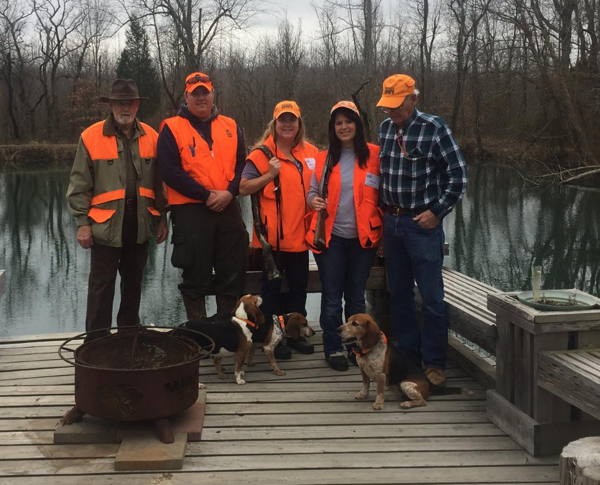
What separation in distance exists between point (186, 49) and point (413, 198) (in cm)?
2643

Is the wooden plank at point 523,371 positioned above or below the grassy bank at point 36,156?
below

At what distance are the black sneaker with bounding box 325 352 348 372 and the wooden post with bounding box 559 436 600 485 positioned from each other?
7.94ft

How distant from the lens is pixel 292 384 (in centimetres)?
412

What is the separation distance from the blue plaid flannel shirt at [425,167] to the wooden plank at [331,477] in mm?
1403

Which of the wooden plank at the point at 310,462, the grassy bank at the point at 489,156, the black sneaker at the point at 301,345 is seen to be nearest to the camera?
the wooden plank at the point at 310,462

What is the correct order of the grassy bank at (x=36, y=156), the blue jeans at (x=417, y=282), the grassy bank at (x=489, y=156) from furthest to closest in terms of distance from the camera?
the grassy bank at (x=36, y=156) < the grassy bank at (x=489, y=156) < the blue jeans at (x=417, y=282)

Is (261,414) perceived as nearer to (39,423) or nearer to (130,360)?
(130,360)

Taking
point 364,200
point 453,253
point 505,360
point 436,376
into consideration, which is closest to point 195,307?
point 364,200

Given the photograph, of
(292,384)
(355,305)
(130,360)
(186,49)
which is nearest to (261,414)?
(292,384)

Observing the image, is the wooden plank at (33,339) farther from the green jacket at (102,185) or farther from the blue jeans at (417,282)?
the blue jeans at (417,282)

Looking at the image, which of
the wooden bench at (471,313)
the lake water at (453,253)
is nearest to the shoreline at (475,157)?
the lake water at (453,253)

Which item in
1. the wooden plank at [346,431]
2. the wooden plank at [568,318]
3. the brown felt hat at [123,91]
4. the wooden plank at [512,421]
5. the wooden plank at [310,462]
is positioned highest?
the brown felt hat at [123,91]

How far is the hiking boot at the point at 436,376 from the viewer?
4012mm

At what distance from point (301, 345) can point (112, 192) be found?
1635 mm
